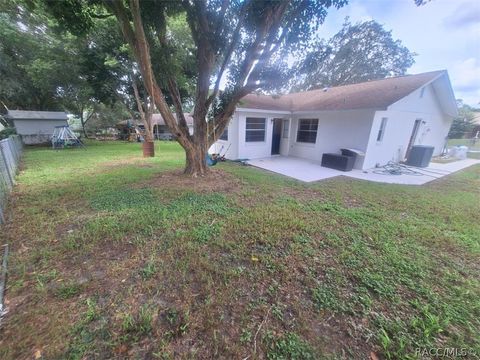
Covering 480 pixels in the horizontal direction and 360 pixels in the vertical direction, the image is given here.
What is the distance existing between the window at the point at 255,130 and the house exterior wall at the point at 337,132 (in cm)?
195

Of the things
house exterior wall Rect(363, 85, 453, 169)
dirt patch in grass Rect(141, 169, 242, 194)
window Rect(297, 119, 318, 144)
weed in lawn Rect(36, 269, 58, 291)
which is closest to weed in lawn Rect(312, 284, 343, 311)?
weed in lawn Rect(36, 269, 58, 291)

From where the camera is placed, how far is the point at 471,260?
293 cm

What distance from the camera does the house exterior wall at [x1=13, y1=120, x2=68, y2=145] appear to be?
1614 centimetres

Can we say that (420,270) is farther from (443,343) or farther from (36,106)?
(36,106)

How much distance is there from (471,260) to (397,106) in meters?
7.51

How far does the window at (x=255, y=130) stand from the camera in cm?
987

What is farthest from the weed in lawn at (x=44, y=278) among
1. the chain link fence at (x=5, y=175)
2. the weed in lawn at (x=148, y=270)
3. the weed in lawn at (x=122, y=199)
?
the chain link fence at (x=5, y=175)

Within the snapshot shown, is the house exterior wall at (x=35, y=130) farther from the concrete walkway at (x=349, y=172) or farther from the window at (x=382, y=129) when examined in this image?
the window at (x=382, y=129)

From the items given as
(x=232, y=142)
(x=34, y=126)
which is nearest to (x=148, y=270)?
(x=232, y=142)

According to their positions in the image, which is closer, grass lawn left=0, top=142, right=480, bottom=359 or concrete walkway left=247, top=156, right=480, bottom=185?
grass lawn left=0, top=142, right=480, bottom=359

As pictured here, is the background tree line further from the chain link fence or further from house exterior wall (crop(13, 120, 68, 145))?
house exterior wall (crop(13, 120, 68, 145))

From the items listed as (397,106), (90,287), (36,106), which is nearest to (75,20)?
(90,287)

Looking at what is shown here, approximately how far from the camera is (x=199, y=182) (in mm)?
6133

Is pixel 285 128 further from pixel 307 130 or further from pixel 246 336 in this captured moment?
pixel 246 336
